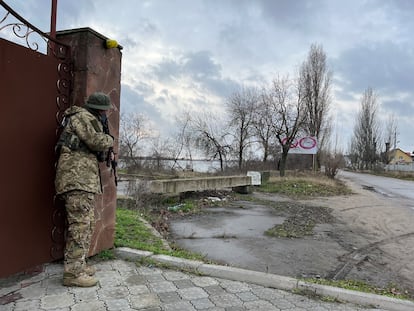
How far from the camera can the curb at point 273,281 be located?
328cm

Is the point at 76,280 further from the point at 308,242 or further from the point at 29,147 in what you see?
the point at 308,242

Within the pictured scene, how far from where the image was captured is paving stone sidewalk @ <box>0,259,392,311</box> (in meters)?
2.90

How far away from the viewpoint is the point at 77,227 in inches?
130

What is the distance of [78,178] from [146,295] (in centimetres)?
121

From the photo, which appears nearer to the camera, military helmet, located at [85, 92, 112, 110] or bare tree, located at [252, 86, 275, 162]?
military helmet, located at [85, 92, 112, 110]

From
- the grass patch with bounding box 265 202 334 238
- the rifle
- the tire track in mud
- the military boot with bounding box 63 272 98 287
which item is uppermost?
the rifle

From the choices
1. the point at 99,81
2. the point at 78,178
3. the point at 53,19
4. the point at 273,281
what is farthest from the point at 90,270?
the point at 53,19

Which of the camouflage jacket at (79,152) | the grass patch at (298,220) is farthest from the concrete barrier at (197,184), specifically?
the camouflage jacket at (79,152)

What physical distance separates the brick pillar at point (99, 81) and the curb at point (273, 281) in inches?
14.3

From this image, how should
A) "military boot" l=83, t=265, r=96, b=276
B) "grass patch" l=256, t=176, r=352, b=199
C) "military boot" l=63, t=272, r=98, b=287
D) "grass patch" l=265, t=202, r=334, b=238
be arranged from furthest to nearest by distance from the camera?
"grass patch" l=256, t=176, r=352, b=199
"grass patch" l=265, t=202, r=334, b=238
"military boot" l=83, t=265, r=96, b=276
"military boot" l=63, t=272, r=98, b=287

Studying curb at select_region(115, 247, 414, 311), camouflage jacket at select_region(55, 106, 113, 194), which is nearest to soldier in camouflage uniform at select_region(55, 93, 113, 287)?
camouflage jacket at select_region(55, 106, 113, 194)

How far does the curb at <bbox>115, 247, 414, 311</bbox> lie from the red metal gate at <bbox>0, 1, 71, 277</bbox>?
101 centimetres

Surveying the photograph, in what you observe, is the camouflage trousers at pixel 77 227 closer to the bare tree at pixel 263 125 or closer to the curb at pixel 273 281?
the curb at pixel 273 281

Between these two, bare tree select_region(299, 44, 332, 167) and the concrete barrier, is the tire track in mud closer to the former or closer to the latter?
the concrete barrier
